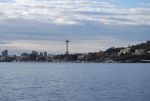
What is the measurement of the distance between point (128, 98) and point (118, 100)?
1876 millimetres

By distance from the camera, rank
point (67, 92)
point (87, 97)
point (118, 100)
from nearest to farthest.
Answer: point (118, 100)
point (87, 97)
point (67, 92)

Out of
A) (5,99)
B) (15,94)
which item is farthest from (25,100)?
(15,94)

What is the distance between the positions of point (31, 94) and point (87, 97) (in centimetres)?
746

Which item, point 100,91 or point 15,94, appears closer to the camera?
point 15,94

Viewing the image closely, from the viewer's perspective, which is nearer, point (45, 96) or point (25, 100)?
point (25, 100)

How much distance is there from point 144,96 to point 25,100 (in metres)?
14.5

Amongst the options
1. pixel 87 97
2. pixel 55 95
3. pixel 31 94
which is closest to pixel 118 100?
pixel 87 97

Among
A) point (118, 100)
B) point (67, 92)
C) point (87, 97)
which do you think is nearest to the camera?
point (118, 100)

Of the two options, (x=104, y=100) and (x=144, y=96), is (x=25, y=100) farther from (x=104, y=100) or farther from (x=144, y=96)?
(x=144, y=96)

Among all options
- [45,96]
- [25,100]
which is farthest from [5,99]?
[45,96]

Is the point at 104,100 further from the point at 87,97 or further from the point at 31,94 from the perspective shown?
the point at 31,94

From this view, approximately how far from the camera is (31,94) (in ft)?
152

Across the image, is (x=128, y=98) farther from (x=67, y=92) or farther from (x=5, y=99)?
(x=5, y=99)

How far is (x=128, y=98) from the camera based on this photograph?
1683 inches
